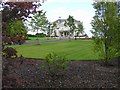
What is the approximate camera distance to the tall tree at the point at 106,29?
986 centimetres

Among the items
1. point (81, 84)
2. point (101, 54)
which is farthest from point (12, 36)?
point (101, 54)

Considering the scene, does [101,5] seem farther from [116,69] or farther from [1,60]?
[1,60]

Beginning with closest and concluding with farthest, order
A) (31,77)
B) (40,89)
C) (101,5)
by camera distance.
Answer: (40,89) < (31,77) < (101,5)

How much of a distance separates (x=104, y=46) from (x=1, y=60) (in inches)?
256

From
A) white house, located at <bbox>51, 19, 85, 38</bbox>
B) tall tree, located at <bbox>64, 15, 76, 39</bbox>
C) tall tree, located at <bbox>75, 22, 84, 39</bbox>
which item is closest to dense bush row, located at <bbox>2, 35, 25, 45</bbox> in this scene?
tall tree, located at <bbox>75, 22, 84, 39</bbox>

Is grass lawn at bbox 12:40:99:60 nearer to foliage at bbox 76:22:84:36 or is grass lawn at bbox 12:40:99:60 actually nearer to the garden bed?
the garden bed

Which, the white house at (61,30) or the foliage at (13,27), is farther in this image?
the white house at (61,30)

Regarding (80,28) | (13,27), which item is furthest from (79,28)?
(13,27)

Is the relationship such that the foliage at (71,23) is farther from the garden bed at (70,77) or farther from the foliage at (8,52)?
the foliage at (8,52)

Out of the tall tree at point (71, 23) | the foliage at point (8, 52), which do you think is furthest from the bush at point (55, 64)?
the tall tree at point (71, 23)

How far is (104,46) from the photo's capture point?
1023 cm

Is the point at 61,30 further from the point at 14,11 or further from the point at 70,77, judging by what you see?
the point at 14,11

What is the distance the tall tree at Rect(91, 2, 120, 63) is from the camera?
32.3ft

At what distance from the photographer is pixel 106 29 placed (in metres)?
10.1
